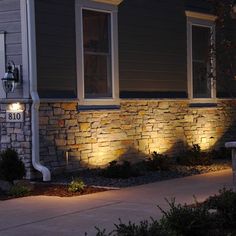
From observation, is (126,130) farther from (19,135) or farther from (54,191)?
(54,191)

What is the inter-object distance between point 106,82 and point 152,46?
79.8 inches

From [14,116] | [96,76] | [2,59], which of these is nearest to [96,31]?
[96,76]

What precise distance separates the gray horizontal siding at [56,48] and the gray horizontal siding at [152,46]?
1.76 metres

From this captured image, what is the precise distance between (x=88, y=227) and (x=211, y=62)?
8321 mm

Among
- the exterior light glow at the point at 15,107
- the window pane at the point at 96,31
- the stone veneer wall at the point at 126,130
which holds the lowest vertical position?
the stone veneer wall at the point at 126,130

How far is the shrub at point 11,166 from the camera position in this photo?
11734mm

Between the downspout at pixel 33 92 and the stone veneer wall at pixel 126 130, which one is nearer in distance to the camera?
the downspout at pixel 33 92

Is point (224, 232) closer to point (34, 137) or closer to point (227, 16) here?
point (34, 137)

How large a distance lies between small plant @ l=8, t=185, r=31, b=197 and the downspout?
1.31 meters

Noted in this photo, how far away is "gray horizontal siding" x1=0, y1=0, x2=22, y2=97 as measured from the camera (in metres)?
12.7

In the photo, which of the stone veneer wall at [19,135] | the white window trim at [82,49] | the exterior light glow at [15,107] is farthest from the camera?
Answer: the white window trim at [82,49]

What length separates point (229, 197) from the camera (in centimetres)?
795

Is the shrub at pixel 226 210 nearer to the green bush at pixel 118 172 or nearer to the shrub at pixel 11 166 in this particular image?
the shrub at pixel 11 166

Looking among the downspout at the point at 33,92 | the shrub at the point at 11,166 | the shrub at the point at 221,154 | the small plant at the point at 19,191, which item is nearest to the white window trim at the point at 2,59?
the downspout at the point at 33,92
